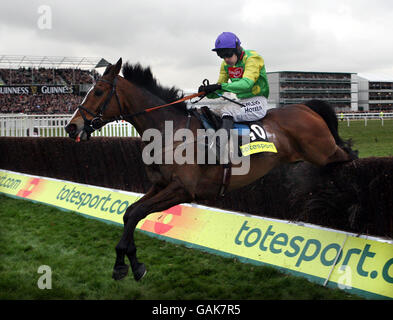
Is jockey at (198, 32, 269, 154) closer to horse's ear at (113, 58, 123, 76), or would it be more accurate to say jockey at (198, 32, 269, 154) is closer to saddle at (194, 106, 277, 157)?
saddle at (194, 106, 277, 157)

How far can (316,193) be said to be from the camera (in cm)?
480

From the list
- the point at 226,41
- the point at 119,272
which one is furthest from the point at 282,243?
the point at 226,41

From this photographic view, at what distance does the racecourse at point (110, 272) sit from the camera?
3881 mm

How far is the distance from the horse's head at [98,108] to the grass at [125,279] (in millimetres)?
1490

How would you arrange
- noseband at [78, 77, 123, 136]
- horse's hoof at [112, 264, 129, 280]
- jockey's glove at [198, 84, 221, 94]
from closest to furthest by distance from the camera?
1. horse's hoof at [112, 264, 129, 280]
2. noseband at [78, 77, 123, 136]
3. jockey's glove at [198, 84, 221, 94]

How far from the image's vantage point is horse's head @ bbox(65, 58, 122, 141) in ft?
12.6

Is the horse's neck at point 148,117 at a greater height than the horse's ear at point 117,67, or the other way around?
the horse's ear at point 117,67

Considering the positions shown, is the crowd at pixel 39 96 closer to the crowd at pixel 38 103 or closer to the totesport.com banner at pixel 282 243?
the crowd at pixel 38 103

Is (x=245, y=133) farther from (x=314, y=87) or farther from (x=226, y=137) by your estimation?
(x=314, y=87)

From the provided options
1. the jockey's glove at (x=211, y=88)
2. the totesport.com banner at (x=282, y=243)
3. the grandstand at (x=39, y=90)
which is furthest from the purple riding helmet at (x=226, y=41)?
the grandstand at (x=39, y=90)

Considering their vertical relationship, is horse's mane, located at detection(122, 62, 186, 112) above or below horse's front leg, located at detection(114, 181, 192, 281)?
above

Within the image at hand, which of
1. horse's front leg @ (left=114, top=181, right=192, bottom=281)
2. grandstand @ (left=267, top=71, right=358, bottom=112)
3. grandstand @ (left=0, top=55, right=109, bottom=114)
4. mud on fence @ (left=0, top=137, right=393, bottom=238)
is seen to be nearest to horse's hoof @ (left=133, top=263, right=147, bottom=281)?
horse's front leg @ (left=114, top=181, right=192, bottom=281)

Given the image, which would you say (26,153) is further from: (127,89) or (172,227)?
(127,89)
